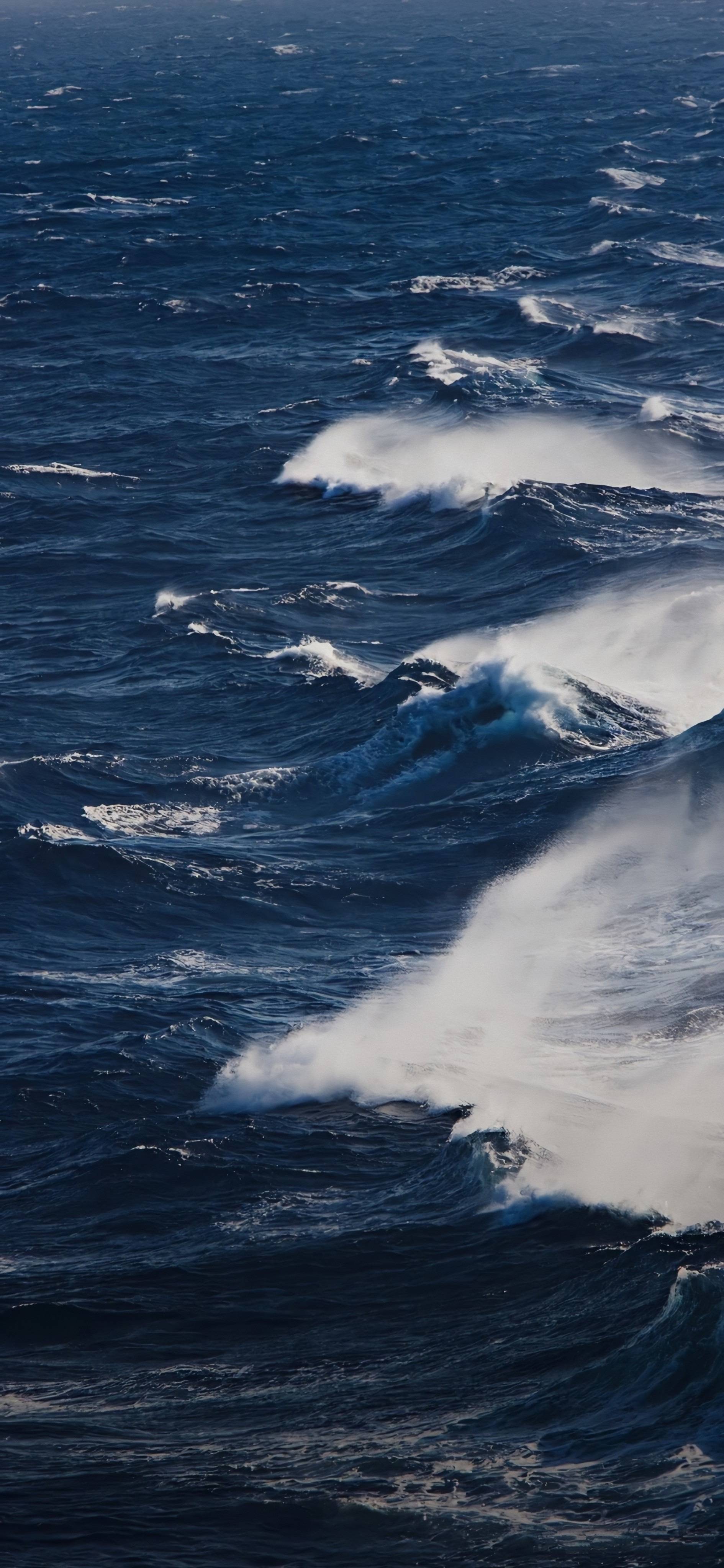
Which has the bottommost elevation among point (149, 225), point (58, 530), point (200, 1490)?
point (200, 1490)

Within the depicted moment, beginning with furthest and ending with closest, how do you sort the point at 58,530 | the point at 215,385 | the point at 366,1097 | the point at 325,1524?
the point at 215,385 → the point at 58,530 → the point at 366,1097 → the point at 325,1524

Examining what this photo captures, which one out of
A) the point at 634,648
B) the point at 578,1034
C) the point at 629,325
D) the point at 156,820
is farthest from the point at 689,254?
the point at 578,1034

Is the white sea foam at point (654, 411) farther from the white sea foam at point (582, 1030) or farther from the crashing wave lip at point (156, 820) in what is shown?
the crashing wave lip at point (156, 820)

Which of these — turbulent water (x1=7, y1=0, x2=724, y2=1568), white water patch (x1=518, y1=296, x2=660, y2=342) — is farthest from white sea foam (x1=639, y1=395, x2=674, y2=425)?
white water patch (x1=518, y1=296, x2=660, y2=342)

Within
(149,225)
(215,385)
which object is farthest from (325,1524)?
(149,225)

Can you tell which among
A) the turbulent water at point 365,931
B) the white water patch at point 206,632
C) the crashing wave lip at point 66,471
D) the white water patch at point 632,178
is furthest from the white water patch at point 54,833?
the white water patch at point 632,178

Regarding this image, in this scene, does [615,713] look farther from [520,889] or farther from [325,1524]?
[325,1524]
